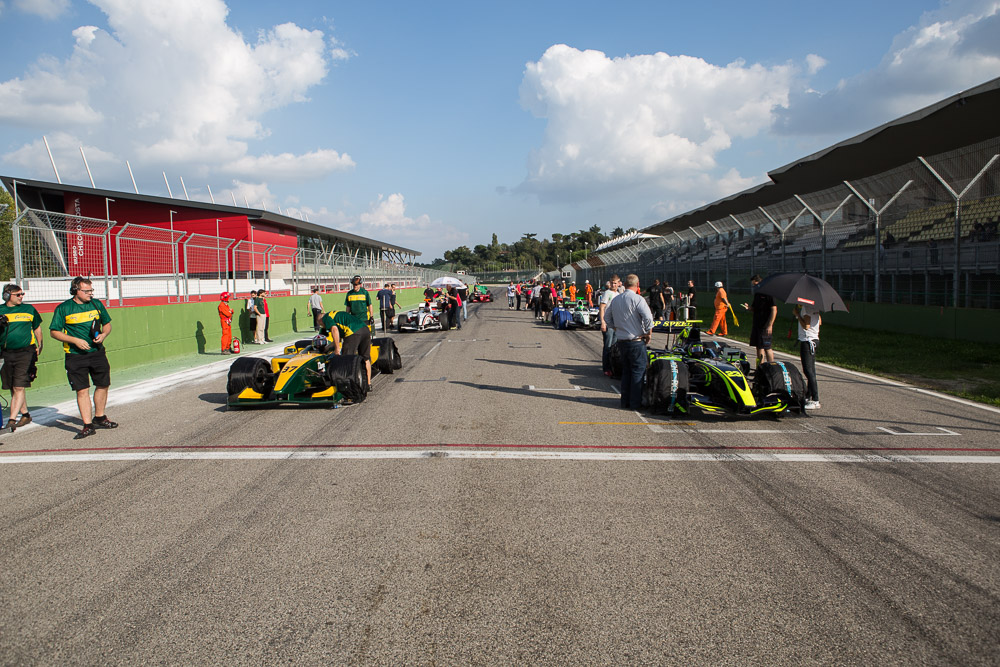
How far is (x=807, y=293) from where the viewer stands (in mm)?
8219

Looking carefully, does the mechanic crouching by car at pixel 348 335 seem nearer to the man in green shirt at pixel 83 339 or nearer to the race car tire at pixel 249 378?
the race car tire at pixel 249 378

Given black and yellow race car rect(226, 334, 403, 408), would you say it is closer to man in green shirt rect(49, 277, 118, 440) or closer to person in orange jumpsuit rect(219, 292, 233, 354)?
man in green shirt rect(49, 277, 118, 440)

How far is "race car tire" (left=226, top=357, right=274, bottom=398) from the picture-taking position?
8594 millimetres

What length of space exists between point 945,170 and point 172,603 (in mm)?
18315

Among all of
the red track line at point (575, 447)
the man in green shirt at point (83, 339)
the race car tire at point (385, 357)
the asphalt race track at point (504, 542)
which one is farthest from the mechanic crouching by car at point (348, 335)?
the red track line at point (575, 447)

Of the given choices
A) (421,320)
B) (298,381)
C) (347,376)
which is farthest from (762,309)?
(421,320)

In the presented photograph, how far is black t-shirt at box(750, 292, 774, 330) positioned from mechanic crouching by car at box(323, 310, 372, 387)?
568 cm

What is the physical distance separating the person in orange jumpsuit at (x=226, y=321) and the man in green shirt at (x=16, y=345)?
7.87m

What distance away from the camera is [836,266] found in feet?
67.0

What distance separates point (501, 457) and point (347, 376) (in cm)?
320

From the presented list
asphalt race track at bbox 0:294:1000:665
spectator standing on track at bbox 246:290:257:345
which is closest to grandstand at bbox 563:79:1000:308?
asphalt race track at bbox 0:294:1000:665

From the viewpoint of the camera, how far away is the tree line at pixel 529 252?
170125 millimetres

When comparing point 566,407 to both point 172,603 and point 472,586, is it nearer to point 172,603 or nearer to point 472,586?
point 472,586

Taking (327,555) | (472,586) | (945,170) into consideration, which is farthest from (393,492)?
(945,170)
